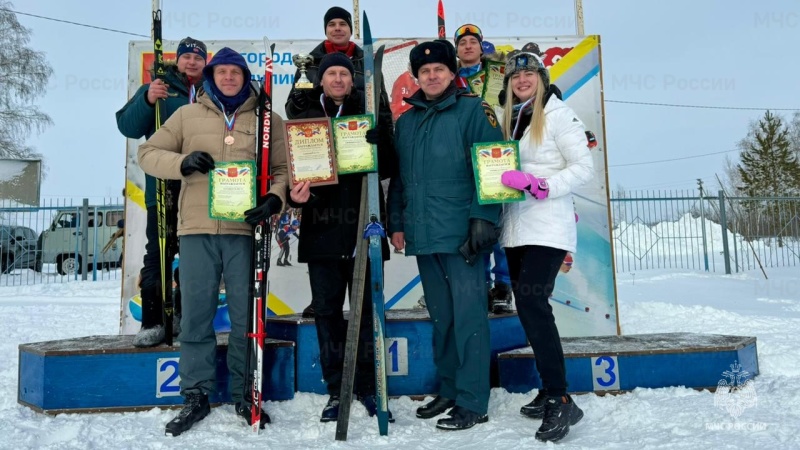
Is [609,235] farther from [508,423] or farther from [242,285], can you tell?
[242,285]

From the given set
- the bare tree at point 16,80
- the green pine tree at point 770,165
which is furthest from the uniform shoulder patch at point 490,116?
the green pine tree at point 770,165

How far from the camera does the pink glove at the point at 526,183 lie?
2.48 metres

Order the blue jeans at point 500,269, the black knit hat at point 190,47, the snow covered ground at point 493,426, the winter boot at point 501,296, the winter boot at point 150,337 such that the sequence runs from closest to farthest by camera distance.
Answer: the snow covered ground at point 493,426 < the winter boot at point 150,337 < the black knit hat at point 190,47 < the winter boot at point 501,296 < the blue jeans at point 500,269

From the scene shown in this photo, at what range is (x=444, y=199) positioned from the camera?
267 centimetres

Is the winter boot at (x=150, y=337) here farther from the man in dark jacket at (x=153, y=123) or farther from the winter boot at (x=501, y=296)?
the winter boot at (x=501, y=296)

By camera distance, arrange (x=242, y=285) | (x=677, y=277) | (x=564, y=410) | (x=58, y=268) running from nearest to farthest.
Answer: (x=564, y=410) → (x=242, y=285) → (x=677, y=277) → (x=58, y=268)

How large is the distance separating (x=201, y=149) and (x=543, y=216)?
1833 mm

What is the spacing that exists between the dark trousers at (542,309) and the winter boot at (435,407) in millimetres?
560

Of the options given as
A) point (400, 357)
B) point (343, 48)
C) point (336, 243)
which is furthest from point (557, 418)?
point (343, 48)

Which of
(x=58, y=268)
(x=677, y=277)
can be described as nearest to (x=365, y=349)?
(x=677, y=277)

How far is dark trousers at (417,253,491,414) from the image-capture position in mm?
2648

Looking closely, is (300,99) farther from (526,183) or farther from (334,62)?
(526,183)

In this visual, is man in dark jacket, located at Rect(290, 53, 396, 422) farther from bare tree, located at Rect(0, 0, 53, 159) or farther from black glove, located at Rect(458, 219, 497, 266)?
bare tree, located at Rect(0, 0, 53, 159)

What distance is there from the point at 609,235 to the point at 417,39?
8.19ft
